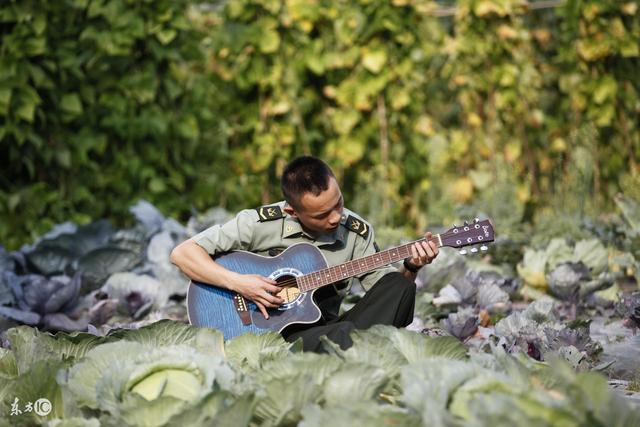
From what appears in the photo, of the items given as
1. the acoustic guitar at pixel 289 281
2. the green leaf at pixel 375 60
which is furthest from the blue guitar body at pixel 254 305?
the green leaf at pixel 375 60

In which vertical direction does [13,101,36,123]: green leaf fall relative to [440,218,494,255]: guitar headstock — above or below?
below

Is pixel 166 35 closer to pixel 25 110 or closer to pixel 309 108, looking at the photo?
pixel 25 110

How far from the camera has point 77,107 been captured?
6129mm

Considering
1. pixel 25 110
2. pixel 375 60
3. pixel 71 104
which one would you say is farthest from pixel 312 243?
pixel 375 60

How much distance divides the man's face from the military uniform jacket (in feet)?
0.40

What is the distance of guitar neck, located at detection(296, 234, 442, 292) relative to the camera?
11.2ft

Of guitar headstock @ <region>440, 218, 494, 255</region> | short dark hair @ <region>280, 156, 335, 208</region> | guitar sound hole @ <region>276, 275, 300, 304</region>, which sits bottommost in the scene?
guitar sound hole @ <region>276, 275, 300, 304</region>

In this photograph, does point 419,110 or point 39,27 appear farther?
point 419,110

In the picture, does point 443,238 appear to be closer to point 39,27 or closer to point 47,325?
point 47,325

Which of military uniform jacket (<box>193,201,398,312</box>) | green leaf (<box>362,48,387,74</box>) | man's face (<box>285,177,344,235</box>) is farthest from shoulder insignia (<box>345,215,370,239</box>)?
green leaf (<box>362,48,387,74</box>)

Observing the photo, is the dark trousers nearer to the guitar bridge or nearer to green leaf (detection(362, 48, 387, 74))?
the guitar bridge

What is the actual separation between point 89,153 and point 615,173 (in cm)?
375

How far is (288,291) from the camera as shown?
3.58m

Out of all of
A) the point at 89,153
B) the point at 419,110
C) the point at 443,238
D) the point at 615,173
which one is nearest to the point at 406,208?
the point at 419,110
